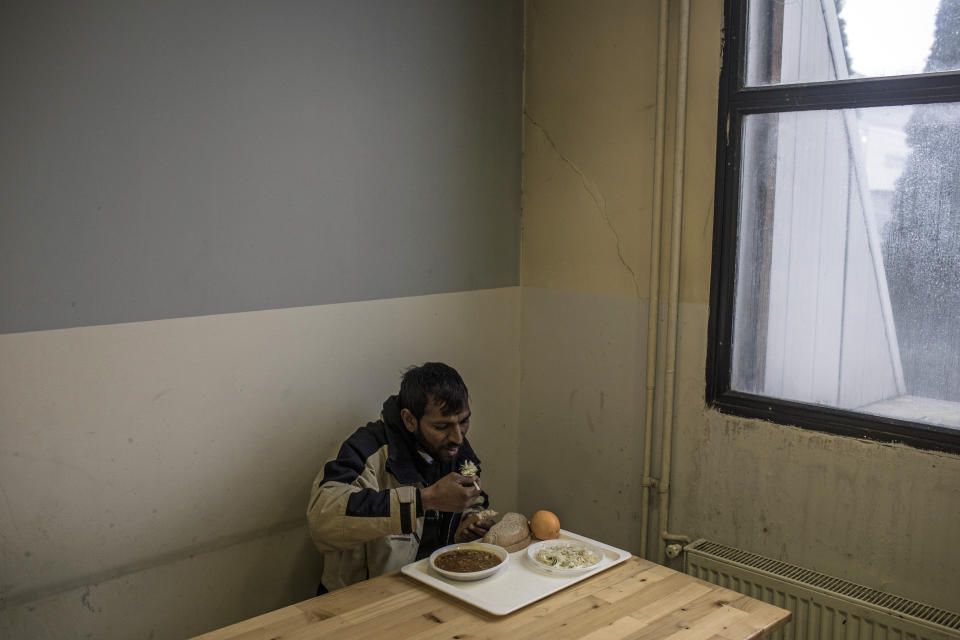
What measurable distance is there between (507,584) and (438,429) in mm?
524

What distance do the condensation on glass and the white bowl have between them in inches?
32.8

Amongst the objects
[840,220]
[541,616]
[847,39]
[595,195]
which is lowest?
[541,616]

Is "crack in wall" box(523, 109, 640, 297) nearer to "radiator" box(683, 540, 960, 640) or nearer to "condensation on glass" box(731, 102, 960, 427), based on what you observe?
"condensation on glass" box(731, 102, 960, 427)

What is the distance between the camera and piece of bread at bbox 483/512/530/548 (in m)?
2.20

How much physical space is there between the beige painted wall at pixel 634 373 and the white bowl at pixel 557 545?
2.38 feet

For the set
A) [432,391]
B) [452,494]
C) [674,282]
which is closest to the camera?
[452,494]

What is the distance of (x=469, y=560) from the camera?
6.73 ft

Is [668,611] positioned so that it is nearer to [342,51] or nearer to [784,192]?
[784,192]

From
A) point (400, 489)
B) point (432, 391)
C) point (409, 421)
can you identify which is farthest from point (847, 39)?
point (400, 489)

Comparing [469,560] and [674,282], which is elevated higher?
[674,282]

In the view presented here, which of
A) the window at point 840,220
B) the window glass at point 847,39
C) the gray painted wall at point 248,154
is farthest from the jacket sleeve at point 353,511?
the window glass at point 847,39

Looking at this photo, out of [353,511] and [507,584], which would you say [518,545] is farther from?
[353,511]

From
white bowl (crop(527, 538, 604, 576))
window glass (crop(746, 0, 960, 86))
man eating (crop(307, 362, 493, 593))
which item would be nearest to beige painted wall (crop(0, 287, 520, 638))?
man eating (crop(307, 362, 493, 593))

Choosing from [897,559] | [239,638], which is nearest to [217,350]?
[239,638]
